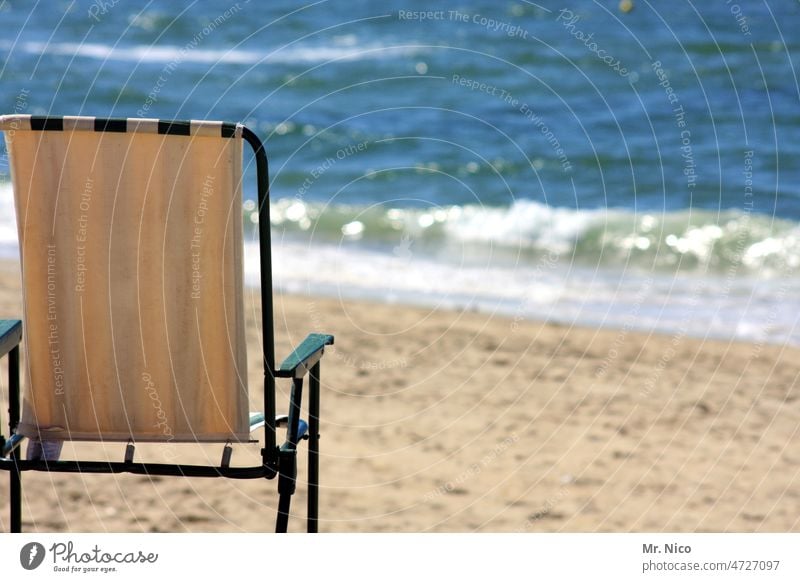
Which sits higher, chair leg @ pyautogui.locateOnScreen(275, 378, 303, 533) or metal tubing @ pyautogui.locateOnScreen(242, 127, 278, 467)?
metal tubing @ pyautogui.locateOnScreen(242, 127, 278, 467)

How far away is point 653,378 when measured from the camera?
4.94 meters

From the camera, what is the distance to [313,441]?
2736mm

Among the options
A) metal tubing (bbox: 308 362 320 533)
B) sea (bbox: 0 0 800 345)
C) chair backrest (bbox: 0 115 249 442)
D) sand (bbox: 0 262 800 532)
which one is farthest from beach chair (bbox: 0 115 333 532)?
sea (bbox: 0 0 800 345)

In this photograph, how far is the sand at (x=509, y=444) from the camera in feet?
11.8

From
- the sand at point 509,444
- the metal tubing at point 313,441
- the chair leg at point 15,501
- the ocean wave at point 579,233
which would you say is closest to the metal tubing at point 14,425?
the chair leg at point 15,501

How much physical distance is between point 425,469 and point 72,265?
1.91 metres

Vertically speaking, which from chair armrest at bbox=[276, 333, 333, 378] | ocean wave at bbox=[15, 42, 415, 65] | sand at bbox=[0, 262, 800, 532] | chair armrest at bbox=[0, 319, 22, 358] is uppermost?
ocean wave at bbox=[15, 42, 415, 65]

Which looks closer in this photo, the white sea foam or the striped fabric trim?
the striped fabric trim

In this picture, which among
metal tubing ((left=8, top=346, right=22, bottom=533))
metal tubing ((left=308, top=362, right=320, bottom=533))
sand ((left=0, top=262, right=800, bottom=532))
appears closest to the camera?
metal tubing ((left=8, top=346, right=22, bottom=533))

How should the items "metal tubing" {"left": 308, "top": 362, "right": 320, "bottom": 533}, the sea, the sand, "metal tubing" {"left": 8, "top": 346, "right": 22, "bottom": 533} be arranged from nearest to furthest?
"metal tubing" {"left": 8, "top": 346, "right": 22, "bottom": 533} < "metal tubing" {"left": 308, "top": 362, "right": 320, "bottom": 533} < the sand < the sea

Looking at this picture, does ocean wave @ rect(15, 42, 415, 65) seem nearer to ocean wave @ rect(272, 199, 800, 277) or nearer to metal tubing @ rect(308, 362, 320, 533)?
ocean wave @ rect(272, 199, 800, 277)

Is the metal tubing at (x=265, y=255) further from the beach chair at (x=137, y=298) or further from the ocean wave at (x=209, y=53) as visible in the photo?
the ocean wave at (x=209, y=53)

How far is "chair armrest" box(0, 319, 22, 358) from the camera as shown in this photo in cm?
244
